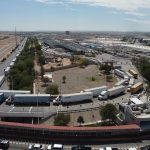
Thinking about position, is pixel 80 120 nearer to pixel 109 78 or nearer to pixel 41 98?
pixel 41 98

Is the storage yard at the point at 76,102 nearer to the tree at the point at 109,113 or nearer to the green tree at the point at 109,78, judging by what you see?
the green tree at the point at 109,78

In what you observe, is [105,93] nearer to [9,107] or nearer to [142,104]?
[142,104]

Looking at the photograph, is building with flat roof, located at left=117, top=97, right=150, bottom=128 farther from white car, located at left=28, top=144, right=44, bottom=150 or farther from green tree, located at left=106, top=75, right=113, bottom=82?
green tree, located at left=106, top=75, right=113, bottom=82

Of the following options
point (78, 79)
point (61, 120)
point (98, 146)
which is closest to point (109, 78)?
point (78, 79)

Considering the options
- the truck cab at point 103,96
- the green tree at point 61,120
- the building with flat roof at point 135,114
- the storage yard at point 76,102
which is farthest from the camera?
the truck cab at point 103,96

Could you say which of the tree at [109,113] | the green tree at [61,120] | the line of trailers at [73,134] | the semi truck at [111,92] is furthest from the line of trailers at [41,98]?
the line of trailers at [73,134]
